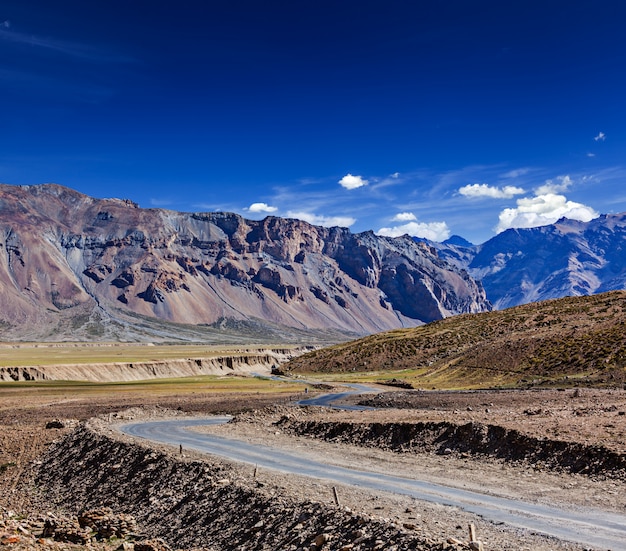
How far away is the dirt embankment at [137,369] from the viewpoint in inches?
4427

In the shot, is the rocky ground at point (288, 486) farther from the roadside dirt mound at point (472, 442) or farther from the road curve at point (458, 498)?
the road curve at point (458, 498)

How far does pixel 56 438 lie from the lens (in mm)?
43031

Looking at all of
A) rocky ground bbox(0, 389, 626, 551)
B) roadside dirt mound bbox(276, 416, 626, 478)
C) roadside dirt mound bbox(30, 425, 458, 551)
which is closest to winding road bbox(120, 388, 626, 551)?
rocky ground bbox(0, 389, 626, 551)

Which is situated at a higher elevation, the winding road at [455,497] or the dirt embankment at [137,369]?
the winding road at [455,497]

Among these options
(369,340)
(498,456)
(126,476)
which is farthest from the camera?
(369,340)

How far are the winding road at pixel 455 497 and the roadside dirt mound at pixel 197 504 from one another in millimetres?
3494

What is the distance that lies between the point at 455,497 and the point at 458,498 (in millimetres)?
215

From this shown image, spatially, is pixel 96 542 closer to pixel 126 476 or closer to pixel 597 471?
pixel 126 476

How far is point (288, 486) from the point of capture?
23.6 metres

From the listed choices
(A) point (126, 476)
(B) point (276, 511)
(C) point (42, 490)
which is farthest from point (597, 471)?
(C) point (42, 490)

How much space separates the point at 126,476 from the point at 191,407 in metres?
33.4

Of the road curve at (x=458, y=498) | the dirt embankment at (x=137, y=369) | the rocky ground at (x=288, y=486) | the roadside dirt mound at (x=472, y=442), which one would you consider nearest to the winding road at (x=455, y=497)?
the road curve at (x=458, y=498)

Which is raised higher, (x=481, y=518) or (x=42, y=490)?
(x=481, y=518)

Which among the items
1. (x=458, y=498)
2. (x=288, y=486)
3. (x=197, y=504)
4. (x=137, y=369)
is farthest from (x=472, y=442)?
(x=137, y=369)
